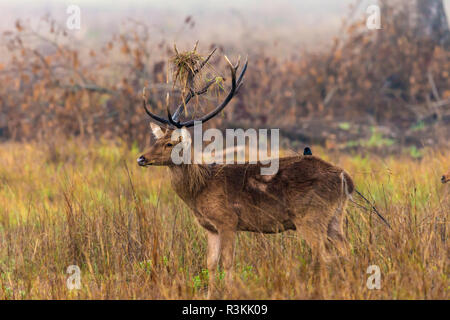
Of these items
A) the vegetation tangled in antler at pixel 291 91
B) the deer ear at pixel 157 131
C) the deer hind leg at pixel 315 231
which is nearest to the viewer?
the deer hind leg at pixel 315 231

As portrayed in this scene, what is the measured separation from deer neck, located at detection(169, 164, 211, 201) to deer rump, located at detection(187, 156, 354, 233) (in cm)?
5

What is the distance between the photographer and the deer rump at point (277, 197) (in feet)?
15.7

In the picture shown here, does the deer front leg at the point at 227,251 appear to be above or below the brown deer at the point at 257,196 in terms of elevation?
below

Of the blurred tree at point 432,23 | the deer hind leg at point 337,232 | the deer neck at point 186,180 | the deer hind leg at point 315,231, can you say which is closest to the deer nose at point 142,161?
the deer neck at point 186,180

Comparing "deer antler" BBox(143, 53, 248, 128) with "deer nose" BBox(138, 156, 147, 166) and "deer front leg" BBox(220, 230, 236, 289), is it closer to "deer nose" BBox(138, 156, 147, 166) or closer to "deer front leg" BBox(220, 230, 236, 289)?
"deer nose" BBox(138, 156, 147, 166)

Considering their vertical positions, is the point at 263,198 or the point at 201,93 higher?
the point at 201,93

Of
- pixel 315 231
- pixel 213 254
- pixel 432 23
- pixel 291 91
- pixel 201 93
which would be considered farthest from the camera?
pixel 432 23

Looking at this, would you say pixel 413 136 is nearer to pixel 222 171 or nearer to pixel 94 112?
pixel 94 112

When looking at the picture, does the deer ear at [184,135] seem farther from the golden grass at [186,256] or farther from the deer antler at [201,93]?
the golden grass at [186,256]

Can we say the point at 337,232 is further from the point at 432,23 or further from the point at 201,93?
the point at 432,23

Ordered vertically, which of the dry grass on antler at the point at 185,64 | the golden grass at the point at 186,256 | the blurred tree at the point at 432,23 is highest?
the blurred tree at the point at 432,23

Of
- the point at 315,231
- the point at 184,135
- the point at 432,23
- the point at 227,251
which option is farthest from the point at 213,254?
the point at 432,23

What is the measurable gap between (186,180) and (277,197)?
0.78 m

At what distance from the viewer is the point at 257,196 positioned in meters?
4.92
